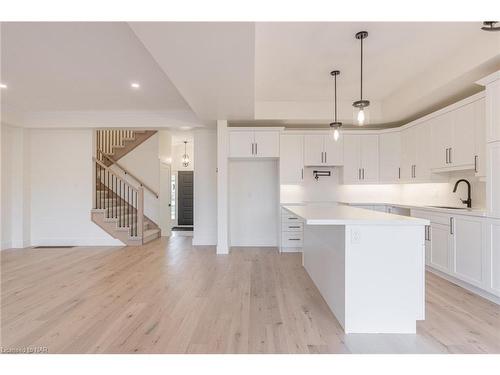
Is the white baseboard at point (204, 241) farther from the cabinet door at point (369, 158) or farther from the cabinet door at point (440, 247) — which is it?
the cabinet door at point (440, 247)

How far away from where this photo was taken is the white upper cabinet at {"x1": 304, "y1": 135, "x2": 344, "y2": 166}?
570 centimetres

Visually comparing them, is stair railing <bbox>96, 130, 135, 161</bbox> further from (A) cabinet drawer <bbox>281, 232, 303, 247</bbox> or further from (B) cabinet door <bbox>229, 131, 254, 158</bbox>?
(A) cabinet drawer <bbox>281, 232, 303, 247</bbox>

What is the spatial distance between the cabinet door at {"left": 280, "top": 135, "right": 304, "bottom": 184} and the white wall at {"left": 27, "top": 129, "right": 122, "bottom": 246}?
13.9ft

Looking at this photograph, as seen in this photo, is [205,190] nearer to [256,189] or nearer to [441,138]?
[256,189]

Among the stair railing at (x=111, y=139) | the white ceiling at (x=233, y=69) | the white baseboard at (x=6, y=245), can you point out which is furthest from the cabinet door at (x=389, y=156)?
the white baseboard at (x=6, y=245)

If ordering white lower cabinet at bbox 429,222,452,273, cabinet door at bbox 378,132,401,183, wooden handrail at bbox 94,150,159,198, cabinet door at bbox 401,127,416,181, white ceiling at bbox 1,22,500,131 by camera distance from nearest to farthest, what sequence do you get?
white ceiling at bbox 1,22,500,131
white lower cabinet at bbox 429,222,452,273
cabinet door at bbox 401,127,416,181
cabinet door at bbox 378,132,401,183
wooden handrail at bbox 94,150,159,198

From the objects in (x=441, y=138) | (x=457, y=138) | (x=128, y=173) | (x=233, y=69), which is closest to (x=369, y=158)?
(x=441, y=138)

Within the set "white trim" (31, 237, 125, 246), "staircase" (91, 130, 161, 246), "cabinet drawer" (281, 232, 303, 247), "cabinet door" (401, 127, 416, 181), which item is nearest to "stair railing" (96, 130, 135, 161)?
"staircase" (91, 130, 161, 246)

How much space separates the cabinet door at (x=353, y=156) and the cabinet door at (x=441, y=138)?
143 cm

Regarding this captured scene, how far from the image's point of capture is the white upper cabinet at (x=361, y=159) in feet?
18.6

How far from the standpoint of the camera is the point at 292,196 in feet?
19.7

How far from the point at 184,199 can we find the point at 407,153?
298 inches
